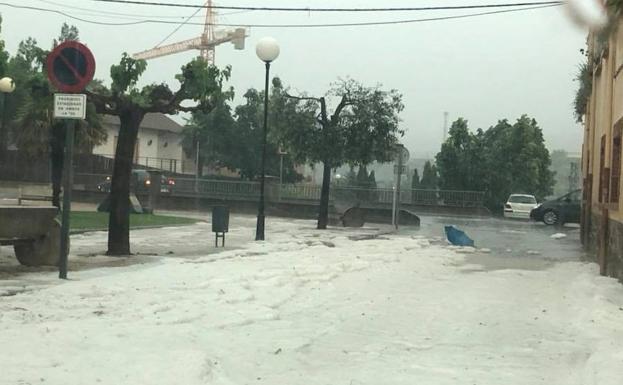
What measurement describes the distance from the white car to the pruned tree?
2819 cm

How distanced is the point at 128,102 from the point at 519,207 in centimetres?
2949

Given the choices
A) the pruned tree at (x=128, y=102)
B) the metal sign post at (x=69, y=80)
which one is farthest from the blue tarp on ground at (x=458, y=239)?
the metal sign post at (x=69, y=80)

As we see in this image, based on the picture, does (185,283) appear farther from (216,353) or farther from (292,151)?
(292,151)

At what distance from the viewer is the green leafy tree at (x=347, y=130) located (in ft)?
78.6

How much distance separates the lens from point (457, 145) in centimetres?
4634

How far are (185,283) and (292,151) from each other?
15630mm

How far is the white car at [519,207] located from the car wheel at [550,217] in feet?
17.0

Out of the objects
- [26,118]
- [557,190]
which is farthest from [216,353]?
[557,190]

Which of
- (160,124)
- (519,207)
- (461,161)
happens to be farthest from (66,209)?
(160,124)

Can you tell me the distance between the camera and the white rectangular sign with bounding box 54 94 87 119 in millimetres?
9305

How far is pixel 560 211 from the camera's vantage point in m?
31.6

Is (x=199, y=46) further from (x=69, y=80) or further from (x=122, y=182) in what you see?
(x=69, y=80)

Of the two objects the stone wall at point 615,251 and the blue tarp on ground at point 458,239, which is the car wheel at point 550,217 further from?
the stone wall at point 615,251

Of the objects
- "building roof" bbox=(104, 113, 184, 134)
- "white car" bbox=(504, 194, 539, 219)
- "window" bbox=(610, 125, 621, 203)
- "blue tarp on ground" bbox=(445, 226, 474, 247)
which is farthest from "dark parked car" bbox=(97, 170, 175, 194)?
"building roof" bbox=(104, 113, 184, 134)
